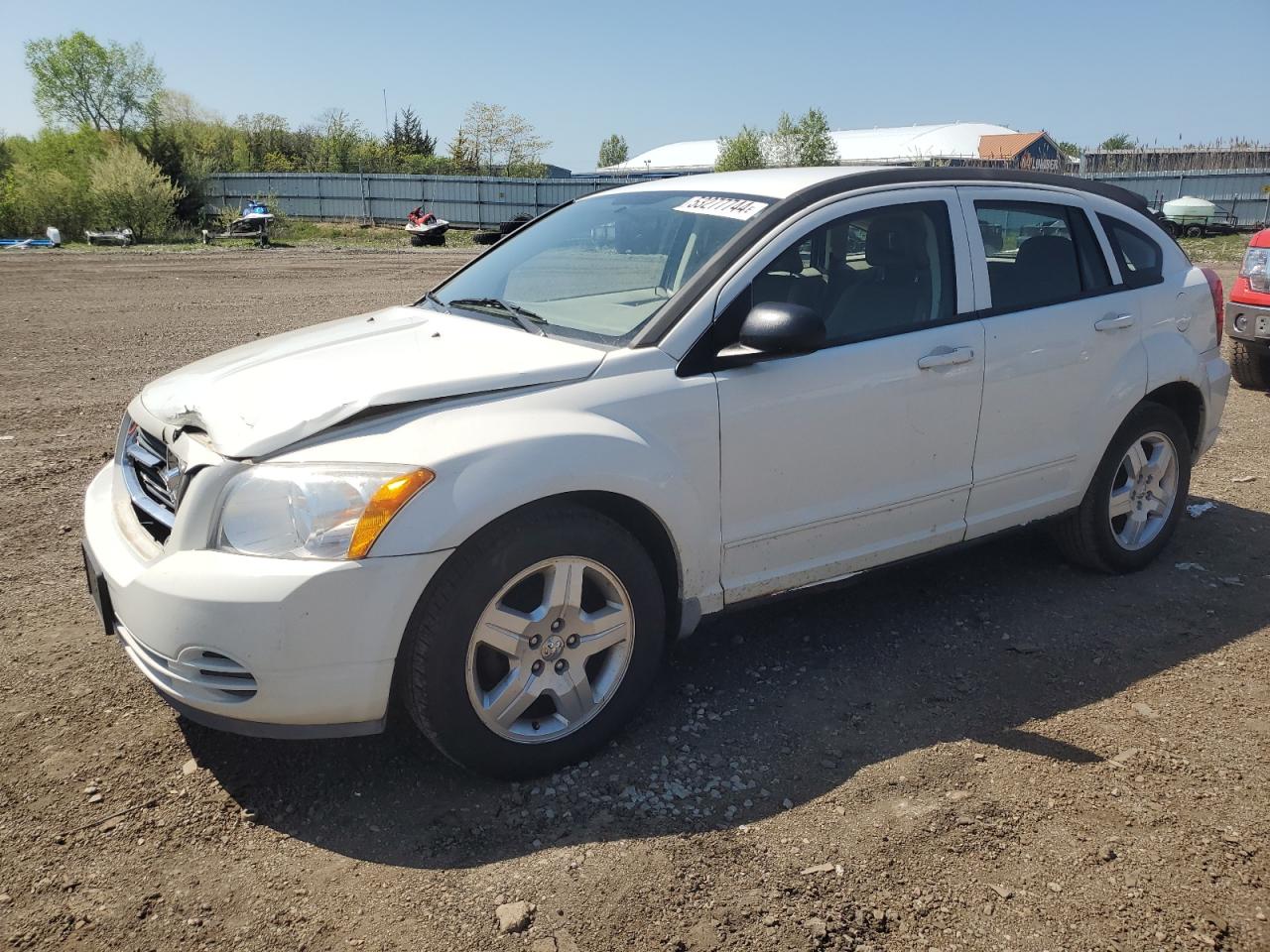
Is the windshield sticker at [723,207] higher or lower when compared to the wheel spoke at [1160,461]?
higher

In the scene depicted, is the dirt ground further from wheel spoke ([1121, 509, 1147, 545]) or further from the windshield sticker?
the windshield sticker

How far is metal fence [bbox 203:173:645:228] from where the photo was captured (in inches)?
1471

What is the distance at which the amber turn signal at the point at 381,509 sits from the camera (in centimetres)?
259

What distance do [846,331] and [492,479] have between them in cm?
152

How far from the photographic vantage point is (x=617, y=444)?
297cm

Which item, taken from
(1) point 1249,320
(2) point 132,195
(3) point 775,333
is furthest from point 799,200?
(2) point 132,195

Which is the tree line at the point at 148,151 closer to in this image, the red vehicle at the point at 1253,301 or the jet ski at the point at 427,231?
the jet ski at the point at 427,231

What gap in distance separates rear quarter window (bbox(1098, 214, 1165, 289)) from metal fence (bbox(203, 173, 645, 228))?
33.4 m

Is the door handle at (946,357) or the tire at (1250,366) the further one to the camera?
the tire at (1250,366)

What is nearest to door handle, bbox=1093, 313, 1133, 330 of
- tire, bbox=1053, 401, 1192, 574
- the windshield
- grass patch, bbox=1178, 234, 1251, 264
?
tire, bbox=1053, 401, 1192, 574

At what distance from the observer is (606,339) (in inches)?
128

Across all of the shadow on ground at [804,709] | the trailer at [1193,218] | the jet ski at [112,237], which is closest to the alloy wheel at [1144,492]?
the shadow on ground at [804,709]

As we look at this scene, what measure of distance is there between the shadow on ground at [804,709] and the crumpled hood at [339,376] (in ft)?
3.56

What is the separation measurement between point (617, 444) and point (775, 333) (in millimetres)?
621
